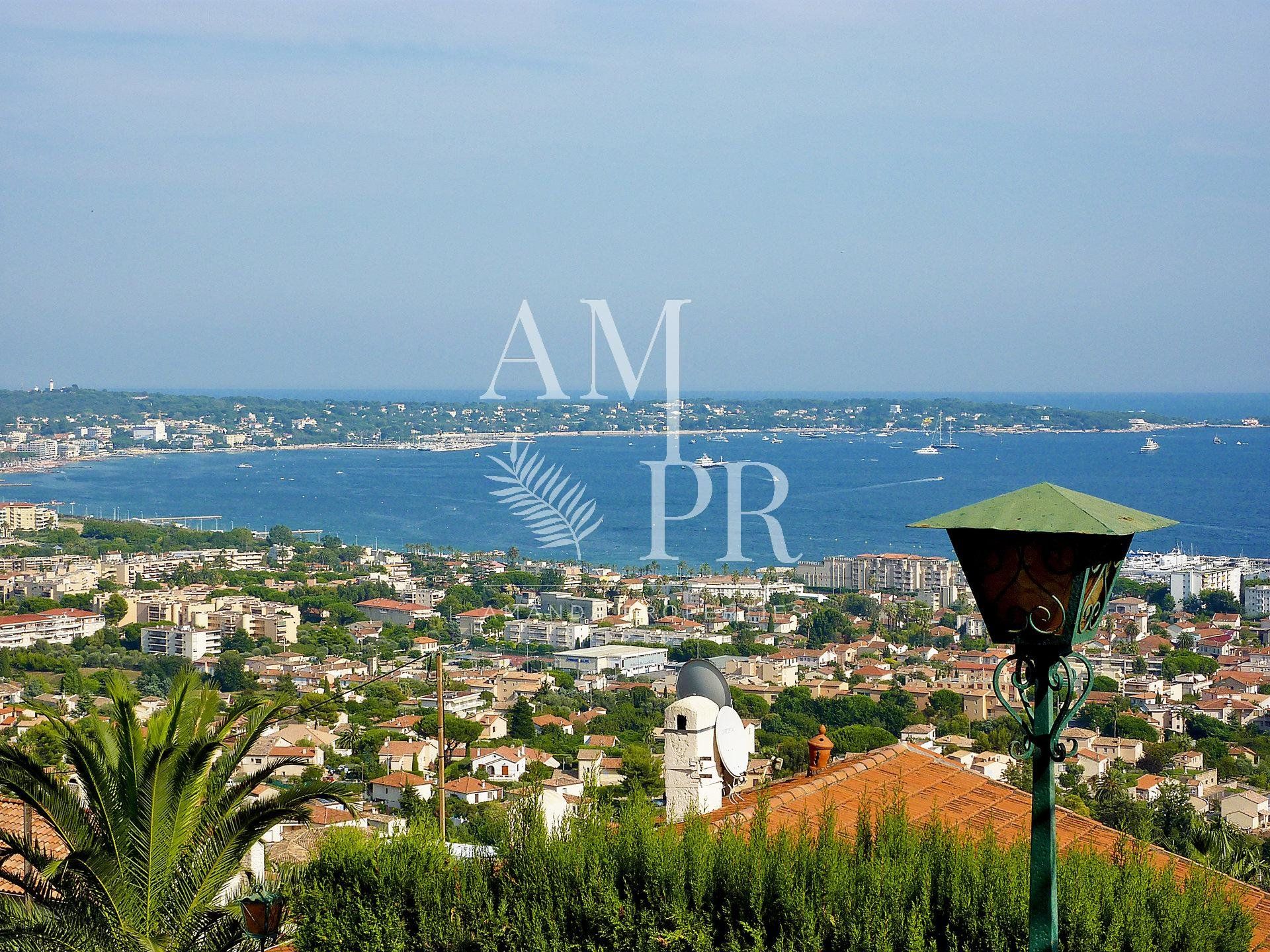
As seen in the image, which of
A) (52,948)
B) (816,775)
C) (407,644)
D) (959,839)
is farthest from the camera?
(407,644)

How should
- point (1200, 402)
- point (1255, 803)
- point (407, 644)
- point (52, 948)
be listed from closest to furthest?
1. point (52, 948)
2. point (1255, 803)
3. point (407, 644)
4. point (1200, 402)

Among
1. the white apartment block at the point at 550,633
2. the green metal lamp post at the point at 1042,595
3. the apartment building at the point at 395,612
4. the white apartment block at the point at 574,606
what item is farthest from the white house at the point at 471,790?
the white apartment block at the point at 574,606

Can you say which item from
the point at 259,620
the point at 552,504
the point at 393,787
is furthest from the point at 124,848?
the point at 552,504

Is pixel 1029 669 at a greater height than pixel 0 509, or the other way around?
pixel 1029 669

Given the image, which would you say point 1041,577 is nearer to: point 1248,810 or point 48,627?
point 1248,810

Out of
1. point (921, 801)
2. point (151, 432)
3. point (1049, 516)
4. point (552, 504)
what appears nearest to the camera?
point (1049, 516)

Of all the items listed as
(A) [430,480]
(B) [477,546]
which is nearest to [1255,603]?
(B) [477,546]

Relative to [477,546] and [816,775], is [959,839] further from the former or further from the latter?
[477,546]
